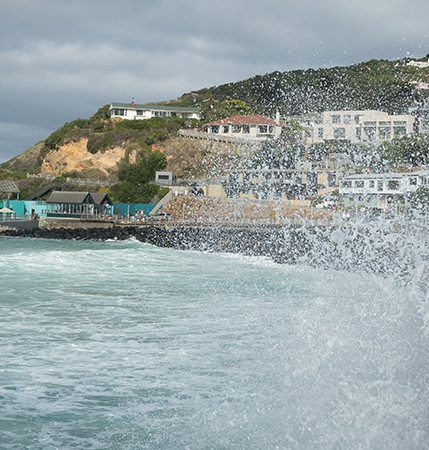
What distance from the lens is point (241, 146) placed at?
284 ft

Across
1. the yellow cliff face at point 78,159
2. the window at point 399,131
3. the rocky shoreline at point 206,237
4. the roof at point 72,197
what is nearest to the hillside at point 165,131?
the yellow cliff face at point 78,159

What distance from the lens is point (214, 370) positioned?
1070cm

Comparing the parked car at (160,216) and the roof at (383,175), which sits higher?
the roof at (383,175)

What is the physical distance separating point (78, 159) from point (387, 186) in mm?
52555

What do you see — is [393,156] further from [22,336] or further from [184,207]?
[22,336]

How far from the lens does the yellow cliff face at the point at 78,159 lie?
88000 millimetres

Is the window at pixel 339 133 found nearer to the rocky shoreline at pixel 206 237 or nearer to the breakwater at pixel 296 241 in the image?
the breakwater at pixel 296 241

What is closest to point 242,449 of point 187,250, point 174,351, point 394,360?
point 394,360

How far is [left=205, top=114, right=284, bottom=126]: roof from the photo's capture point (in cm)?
8525

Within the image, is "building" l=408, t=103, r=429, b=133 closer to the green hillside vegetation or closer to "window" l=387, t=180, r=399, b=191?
the green hillside vegetation

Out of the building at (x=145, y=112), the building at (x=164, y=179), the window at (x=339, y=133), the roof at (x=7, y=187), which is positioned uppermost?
the building at (x=145, y=112)

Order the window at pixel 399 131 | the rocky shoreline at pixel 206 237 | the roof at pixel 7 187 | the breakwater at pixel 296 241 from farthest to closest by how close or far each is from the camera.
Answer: the window at pixel 399 131, the roof at pixel 7 187, the rocky shoreline at pixel 206 237, the breakwater at pixel 296 241

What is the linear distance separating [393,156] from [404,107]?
85.2 feet

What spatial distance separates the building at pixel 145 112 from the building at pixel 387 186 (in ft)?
162
